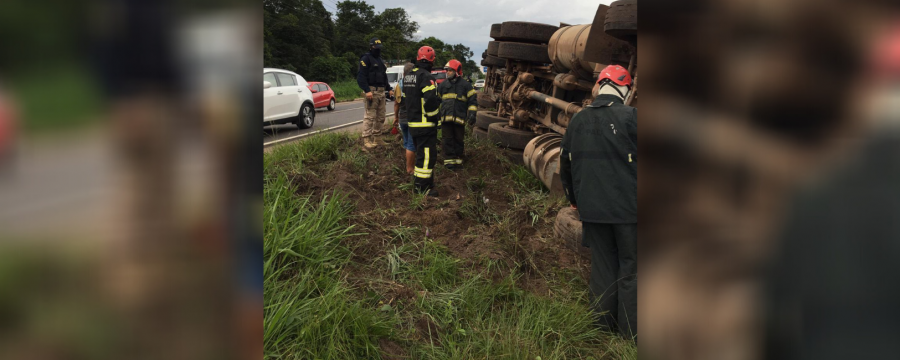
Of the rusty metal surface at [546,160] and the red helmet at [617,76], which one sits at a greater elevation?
the red helmet at [617,76]

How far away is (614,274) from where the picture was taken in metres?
3.41

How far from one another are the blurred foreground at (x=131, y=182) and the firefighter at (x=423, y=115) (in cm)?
545

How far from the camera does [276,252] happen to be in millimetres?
3320

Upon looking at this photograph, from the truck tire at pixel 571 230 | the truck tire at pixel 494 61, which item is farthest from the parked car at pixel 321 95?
the truck tire at pixel 571 230

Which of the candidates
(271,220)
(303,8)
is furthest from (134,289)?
(303,8)

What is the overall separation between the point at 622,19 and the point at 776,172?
4015mm

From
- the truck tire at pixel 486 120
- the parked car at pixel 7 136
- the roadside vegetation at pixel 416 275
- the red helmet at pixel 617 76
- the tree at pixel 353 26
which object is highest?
the tree at pixel 353 26

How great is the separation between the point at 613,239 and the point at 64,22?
11.0 feet

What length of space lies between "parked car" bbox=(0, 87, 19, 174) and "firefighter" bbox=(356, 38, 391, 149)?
26.8 ft

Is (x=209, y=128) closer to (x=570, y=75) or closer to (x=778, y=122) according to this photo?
(x=778, y=122)

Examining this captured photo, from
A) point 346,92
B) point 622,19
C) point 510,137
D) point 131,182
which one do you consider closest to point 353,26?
point 346,92

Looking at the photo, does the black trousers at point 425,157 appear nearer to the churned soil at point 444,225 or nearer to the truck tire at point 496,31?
the churned soil at point 444,225

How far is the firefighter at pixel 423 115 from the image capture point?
19.6ft

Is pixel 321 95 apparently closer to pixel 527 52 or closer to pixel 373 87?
pixel 373 87
